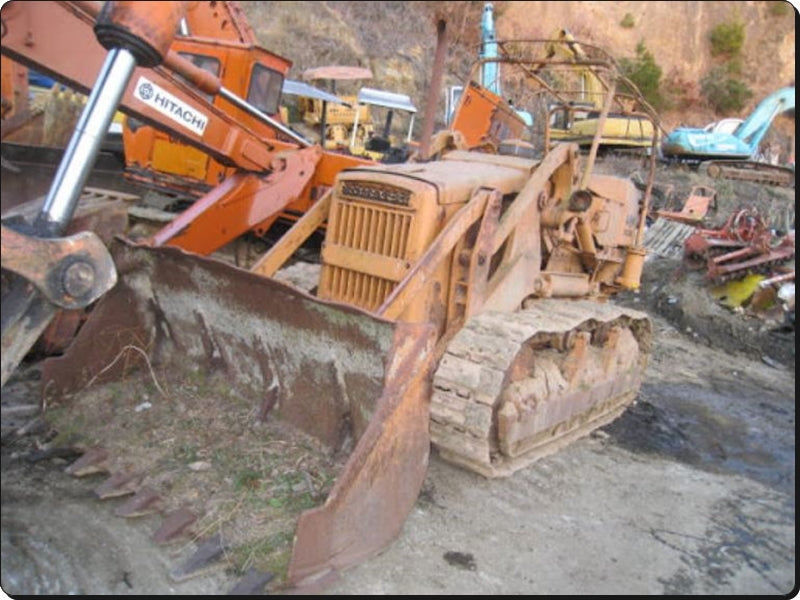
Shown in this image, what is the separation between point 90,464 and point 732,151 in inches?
701

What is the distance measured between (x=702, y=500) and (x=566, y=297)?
1.62 m

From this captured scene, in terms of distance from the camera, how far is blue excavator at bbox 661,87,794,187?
17.9 metres

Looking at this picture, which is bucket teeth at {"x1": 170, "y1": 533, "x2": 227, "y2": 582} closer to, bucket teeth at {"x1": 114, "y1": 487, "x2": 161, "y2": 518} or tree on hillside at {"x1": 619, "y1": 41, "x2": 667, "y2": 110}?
bucket teeth at {"x1": 114, "y1": 487, "x2": 161, "y2": 518}

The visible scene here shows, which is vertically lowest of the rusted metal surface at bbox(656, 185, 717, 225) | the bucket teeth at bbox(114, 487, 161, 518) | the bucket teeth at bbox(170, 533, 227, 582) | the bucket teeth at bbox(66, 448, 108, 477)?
the bucket teeth at bbox(170, 533, 227, 582)

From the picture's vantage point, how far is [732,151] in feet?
60.1

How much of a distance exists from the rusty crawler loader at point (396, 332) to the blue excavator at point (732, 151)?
14.3m

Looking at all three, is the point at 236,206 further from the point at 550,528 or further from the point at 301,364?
the point at 550,528

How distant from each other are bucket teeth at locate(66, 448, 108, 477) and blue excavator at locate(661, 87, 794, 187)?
16.7m

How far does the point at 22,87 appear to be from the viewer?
7902mm

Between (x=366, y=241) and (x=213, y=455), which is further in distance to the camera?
(x=366, y=241)

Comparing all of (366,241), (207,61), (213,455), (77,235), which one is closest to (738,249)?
(207,61)

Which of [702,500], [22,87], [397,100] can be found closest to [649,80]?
[397,100]

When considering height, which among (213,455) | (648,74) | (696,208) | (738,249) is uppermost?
(648,74)

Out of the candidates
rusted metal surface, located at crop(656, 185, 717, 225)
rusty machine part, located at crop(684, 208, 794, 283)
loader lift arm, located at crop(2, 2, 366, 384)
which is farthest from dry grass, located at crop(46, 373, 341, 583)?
rusted metal surface, located at crop(656, 185, 717, 225)
